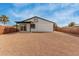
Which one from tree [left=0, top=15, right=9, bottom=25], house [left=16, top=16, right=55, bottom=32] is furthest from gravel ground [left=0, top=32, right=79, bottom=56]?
tree [left=0, top=15, right=9, bottom=25]

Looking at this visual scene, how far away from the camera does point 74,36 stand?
7348 millimetres

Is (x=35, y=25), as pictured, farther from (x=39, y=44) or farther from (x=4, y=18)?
(x=4, y=18)

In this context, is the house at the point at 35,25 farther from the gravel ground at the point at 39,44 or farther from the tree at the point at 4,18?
the tree at the point at 4,18

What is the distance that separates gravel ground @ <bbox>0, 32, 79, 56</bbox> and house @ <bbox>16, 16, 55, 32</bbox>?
0.13m

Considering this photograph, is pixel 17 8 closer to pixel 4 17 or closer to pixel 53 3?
pixel 4 17

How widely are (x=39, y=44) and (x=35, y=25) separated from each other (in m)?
0.54

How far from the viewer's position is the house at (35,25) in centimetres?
734

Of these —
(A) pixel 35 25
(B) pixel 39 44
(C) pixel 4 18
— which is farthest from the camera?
(A) pixel 35 25

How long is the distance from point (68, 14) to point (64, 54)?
1.00 m

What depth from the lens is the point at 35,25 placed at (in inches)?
296

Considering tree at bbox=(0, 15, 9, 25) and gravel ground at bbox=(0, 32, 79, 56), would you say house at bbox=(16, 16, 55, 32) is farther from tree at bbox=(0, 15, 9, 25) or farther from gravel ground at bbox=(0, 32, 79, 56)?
tree at bbox=(0, 15, 9, 25)

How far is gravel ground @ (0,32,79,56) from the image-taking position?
720cm

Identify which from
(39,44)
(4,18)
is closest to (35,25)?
(39,44)

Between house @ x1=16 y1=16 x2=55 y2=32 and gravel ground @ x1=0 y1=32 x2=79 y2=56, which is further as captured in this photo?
house @ x1=16 y1=16 x2=55 y2=32
